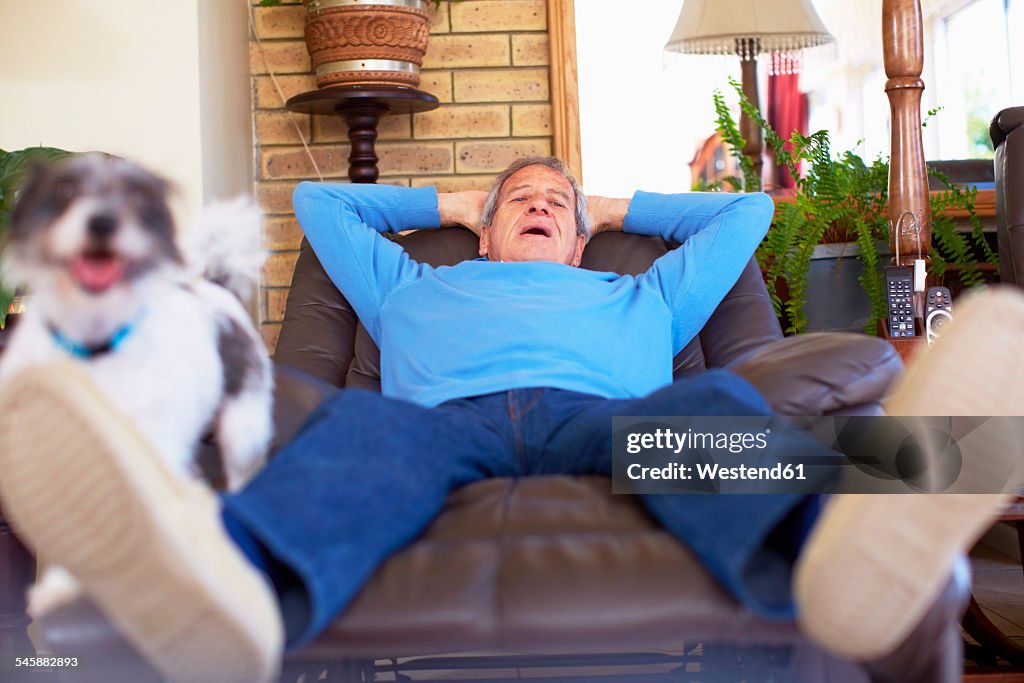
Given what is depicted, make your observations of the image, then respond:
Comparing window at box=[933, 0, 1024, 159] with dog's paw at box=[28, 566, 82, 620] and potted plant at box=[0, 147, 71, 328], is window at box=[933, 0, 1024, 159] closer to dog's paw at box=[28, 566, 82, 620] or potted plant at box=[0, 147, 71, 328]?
potted plant at box=[0, 147, 71, 328]

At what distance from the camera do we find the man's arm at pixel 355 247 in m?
2.00

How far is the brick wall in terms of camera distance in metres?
3.26

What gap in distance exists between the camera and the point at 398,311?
1.91m

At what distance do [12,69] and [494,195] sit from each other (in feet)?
4.71

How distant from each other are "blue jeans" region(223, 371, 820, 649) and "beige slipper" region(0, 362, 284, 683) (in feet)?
0.38

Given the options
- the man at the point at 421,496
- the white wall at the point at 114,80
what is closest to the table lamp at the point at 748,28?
the white wall at the point at 114,80

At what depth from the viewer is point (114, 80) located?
107 inches

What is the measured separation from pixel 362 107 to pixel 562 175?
0.97m

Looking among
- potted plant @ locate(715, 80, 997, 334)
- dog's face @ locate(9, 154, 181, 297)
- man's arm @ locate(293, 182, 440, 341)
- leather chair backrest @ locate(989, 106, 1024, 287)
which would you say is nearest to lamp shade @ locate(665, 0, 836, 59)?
potted plant @ locate(715, 80, 997, 334)

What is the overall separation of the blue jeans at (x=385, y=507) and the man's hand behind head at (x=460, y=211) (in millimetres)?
953

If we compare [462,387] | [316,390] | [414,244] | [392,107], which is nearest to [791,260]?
[414,244]

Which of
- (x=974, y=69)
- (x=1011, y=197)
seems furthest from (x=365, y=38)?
(x=974, y=69)

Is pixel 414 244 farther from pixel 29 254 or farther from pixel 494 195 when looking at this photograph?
pixel 29 254

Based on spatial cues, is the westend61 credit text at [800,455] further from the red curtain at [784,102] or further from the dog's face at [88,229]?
the red curtain at [784,102]
